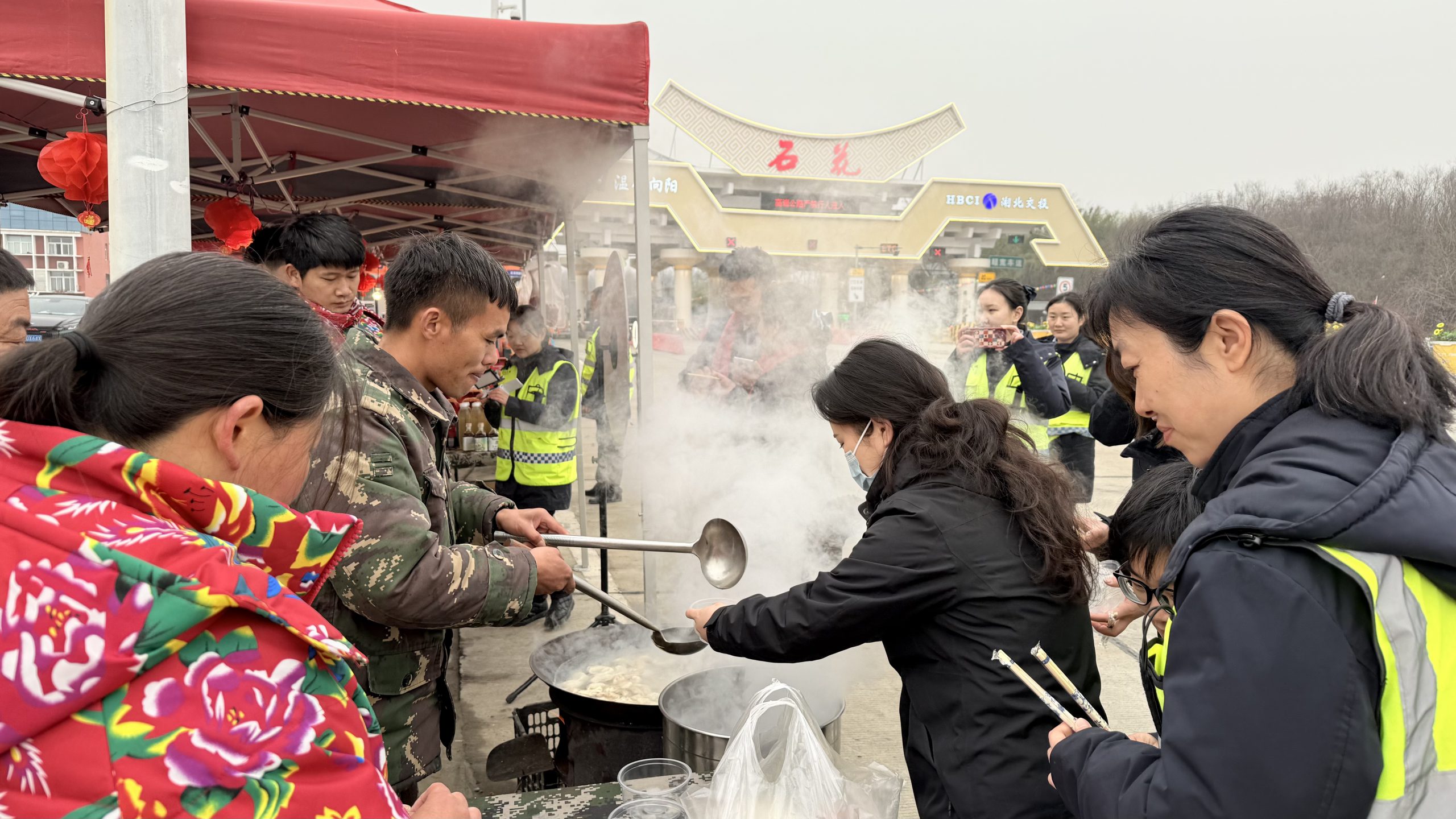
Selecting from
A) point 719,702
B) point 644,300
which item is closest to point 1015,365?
point 644,300

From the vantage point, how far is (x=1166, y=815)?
105cm

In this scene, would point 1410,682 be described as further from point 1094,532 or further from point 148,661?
point 1094,532

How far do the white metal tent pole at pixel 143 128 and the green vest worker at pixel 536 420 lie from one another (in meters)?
2.94

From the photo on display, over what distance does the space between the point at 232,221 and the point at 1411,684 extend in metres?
5.36

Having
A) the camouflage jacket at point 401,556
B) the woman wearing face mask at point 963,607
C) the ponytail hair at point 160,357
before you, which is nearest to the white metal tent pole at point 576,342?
the camouflage jacket at point 401,556

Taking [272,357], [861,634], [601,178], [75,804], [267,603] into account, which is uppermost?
[601,178]

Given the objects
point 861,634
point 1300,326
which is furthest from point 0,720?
point 1300,326

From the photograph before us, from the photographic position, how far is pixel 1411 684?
3.03 ft

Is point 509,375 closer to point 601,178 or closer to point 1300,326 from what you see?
point 601,178

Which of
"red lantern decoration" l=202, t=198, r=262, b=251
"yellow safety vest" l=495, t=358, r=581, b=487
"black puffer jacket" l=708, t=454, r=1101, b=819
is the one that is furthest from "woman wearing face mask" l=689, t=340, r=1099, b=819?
"red lantern decoration" l=202, t=198, r=262, b=251

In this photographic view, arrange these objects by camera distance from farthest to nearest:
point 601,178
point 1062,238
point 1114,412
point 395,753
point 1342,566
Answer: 1. point 1062,238
2. point 601,178
3. point 1114,412
4. point 395,753
5. point 1342,566

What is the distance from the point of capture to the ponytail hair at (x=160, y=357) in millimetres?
900

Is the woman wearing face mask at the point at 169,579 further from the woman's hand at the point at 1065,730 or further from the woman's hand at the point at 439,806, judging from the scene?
the woman's hand at the point at 1065,730

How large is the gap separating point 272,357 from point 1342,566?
1.32 meters
